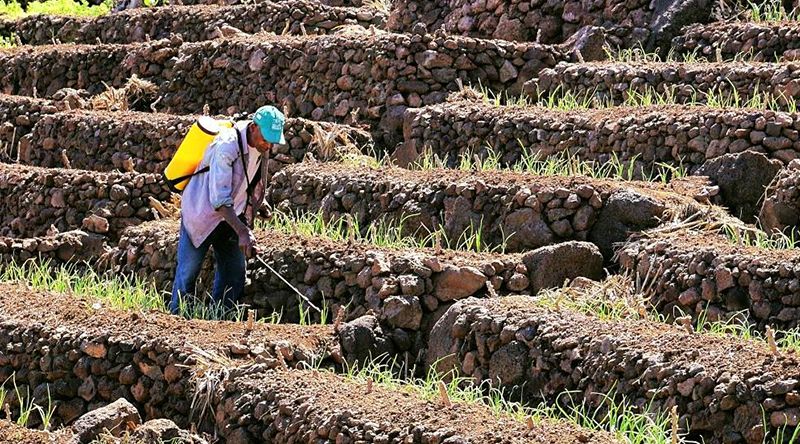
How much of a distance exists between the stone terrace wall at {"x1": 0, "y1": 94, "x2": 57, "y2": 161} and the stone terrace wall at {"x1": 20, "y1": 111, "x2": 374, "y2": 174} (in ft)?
0.55

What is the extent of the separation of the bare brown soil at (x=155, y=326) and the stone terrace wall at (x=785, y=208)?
8.12 ft

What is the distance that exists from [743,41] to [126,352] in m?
5.32

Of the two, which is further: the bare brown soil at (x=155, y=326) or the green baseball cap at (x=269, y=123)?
the green baseball cap at (x=269, y=123)

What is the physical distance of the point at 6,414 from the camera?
885cm

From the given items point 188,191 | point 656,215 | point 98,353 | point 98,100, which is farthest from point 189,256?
point 98,100

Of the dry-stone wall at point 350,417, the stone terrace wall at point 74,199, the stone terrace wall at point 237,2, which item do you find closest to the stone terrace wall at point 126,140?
the stone terrace wall at point 74,199

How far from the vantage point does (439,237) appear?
10.0 m

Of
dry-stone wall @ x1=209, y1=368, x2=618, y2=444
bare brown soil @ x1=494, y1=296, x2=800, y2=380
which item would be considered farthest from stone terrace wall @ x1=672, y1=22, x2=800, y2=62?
dry-stone wall @ x1=209, y1=368, x2=618, y2=444

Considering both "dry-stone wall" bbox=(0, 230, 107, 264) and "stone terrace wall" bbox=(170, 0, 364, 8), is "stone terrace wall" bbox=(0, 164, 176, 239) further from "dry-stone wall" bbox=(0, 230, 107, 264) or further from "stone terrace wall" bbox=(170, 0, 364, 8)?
"stone terrace wall" bbox=(170, 0, 364, 8)

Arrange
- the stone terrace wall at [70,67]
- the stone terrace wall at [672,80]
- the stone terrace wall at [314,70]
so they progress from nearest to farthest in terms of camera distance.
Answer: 1. the stone terrace wall at [672,80]
2. the stone terrace wall at [314,70]
3. the stone terrace wall at [70,67]

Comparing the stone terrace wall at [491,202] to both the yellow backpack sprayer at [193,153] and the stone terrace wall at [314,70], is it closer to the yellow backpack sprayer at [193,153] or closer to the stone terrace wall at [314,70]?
the yellow backpack sprayer at [193,153]

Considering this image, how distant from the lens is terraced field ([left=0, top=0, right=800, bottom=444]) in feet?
26.2

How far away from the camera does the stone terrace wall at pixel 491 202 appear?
9953 mm

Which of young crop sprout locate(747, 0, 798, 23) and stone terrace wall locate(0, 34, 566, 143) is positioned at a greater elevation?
young crop sprout locate(747, 0, 798, 23)
